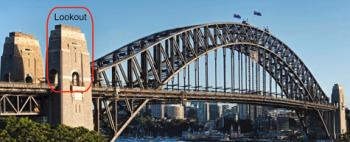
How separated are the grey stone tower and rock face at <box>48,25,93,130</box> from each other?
96410 millimetres

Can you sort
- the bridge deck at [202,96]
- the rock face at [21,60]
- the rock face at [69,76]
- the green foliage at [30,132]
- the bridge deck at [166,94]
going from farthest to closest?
the bridge deck at [202,96] → the rock face at [21,60] → the rock face at [69,76] → the bridge deck at [166,94] → the green foliage at [30,132]

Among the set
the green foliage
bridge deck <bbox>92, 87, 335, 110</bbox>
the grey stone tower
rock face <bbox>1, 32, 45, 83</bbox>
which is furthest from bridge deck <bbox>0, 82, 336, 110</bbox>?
the grey stone tower

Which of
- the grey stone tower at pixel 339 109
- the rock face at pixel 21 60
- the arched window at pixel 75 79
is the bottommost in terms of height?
the grey stone tower at pixel 339 109

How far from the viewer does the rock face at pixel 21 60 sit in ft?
188

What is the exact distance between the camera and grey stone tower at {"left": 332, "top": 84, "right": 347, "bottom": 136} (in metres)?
143

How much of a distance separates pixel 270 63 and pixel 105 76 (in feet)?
208

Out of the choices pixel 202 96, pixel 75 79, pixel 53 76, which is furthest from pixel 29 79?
pixel 202 96

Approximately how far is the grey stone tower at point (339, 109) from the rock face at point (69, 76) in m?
96.4

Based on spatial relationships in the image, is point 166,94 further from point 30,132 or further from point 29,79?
point 30,132

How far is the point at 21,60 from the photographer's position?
57.8 metres

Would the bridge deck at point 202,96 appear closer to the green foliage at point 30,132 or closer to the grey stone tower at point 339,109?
the green foliage at point 30,132

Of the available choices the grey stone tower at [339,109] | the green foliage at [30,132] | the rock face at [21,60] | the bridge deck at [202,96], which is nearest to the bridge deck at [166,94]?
the bridge deck at [202,96]

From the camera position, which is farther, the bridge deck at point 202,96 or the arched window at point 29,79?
the bridge deck at point 202,96

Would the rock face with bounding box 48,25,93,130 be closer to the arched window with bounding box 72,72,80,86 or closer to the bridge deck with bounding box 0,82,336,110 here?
the arched window with bounding box 72,72,80,86
